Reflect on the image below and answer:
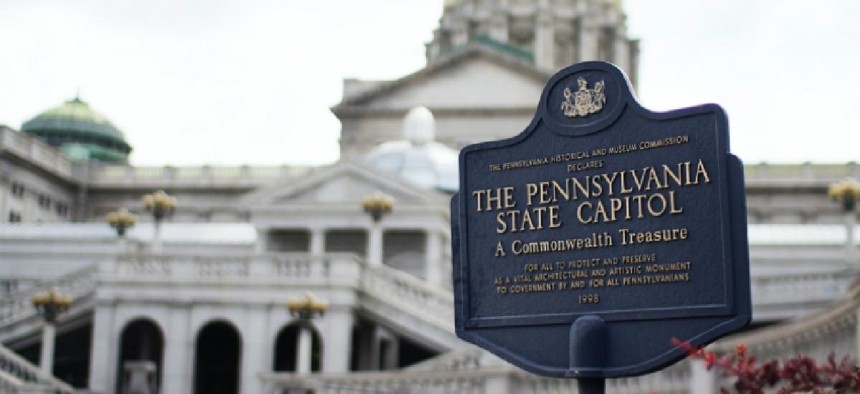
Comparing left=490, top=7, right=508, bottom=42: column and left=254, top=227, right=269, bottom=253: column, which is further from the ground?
left=490, top=7, right=508, bottom=42: column

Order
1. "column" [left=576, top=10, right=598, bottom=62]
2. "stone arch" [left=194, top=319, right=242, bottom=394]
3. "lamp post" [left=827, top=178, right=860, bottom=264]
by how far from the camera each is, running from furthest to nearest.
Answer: "column" [left=576, top=10, right=598, bottom=62] < "stone arch" [left=194, top=319, right=242, bottom=394] < "lamp post" [left=827, top=178, right=860, bottom=264]

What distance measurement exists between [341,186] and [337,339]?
11.6 meters

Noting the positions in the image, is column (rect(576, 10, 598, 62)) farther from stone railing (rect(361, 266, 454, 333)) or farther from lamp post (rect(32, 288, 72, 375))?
lamp post (rect(32, 288, 72, 375))

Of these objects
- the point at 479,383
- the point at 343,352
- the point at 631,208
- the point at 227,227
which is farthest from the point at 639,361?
the point at 227,227

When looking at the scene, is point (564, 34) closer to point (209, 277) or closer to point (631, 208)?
point (209, 277)

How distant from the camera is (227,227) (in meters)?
67.7

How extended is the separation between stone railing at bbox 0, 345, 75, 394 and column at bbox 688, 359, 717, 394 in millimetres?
19338

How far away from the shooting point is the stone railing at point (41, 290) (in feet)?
158

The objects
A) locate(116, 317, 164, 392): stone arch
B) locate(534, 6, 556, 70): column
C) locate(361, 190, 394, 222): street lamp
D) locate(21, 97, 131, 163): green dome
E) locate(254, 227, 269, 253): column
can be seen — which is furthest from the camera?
locate(534, 6, 556, 70): column

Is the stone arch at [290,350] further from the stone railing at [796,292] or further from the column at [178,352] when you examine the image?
the stone railing at [796,292]

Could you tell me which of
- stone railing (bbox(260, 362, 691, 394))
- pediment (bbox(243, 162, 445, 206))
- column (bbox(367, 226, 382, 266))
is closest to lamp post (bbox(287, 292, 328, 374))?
stone railing (bbox(260, 362, 691, 394))

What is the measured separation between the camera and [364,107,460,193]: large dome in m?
60.9

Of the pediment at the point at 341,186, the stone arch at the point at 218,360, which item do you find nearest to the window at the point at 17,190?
the pediment at the point at 341,186

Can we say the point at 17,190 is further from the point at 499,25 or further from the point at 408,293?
the point at 499,25
